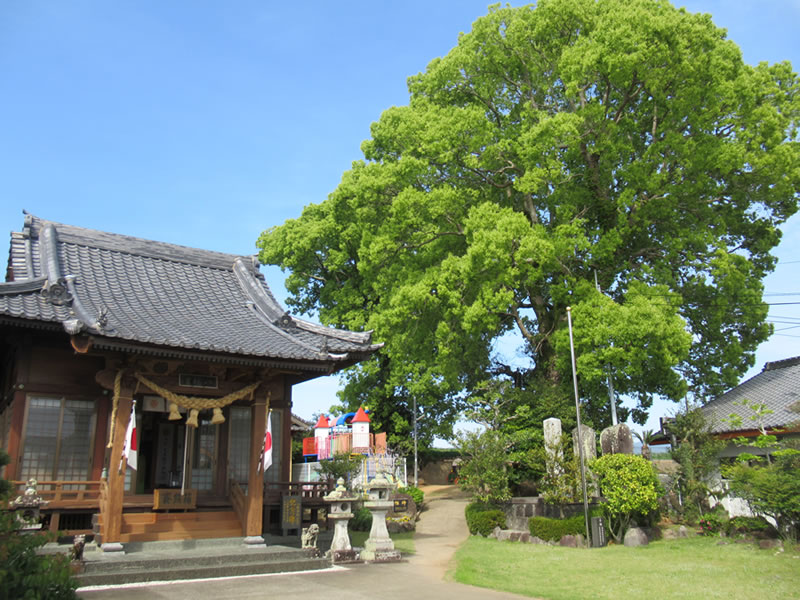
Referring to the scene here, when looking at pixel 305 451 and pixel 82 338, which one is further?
pixel 305 451

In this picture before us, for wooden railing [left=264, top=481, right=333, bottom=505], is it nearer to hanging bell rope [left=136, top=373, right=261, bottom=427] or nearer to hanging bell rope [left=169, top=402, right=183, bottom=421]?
hanging bell rope [left=136, top=373, right=261, bottom=427]

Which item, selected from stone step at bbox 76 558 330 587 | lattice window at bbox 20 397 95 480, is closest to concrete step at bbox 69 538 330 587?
stone step at bbox 76 558 330 587

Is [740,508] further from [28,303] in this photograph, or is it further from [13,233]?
[13,233]

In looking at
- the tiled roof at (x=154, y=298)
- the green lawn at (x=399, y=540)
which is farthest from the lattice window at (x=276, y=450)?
the green lawn at (x=399, y=540)

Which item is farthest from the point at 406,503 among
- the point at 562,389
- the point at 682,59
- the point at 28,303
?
the point at 682,59

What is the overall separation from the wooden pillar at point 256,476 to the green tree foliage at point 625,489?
9123mm

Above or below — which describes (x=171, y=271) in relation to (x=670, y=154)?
below

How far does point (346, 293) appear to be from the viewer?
2828cm

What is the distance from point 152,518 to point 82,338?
3837 mm

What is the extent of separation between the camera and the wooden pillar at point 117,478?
36.7ft

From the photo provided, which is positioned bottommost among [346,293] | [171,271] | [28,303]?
[28,303]

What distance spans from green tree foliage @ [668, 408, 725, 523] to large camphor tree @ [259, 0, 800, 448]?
1.86 meters

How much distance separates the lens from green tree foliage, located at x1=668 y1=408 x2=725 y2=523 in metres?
17.7

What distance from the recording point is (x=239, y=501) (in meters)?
13.1
